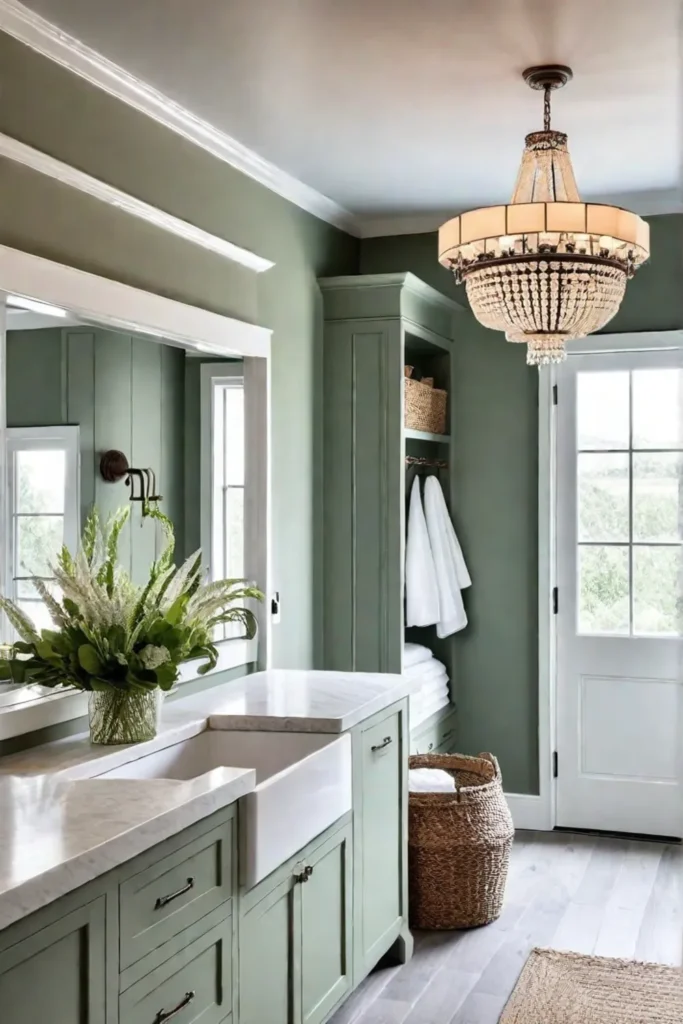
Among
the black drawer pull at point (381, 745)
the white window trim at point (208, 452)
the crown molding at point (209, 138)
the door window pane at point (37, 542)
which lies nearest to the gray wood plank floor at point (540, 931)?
the black drawer pull at point (381, 745)

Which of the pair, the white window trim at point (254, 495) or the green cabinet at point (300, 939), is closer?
the green cabinet at point (300, 939)

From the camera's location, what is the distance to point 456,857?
369 cm

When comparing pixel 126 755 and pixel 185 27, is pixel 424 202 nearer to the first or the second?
pixel 185 27

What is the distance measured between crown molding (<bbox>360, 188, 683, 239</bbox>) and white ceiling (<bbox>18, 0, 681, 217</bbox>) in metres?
0.30

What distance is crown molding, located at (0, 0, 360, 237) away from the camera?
2.62 meters

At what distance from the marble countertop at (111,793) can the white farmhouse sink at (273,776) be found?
3 centimetres

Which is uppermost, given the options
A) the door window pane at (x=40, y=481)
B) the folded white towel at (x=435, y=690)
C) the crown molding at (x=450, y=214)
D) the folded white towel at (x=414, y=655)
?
the crown molding at (x=450, y=214)

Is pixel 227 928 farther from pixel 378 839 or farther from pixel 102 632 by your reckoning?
pixel 378 839

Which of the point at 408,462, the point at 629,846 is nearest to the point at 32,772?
the point at 408,462

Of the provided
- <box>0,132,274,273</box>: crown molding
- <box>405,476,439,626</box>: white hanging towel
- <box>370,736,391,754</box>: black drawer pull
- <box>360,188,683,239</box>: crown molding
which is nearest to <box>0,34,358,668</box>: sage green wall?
<box>0,132,274,273</box>: crown molding

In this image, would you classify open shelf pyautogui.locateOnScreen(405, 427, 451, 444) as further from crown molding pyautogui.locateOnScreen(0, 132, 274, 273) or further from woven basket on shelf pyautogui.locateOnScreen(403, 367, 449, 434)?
crown molding pyautogui.locateOnScreen(0, 132, 274, 273)

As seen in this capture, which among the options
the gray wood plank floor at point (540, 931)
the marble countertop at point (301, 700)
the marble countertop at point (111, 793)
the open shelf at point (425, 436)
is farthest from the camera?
the open shelf at point (425, 436)

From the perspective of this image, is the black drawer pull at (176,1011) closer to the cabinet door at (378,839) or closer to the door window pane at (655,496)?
the cabinet door at (378,839)

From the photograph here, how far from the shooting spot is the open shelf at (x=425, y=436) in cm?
444
